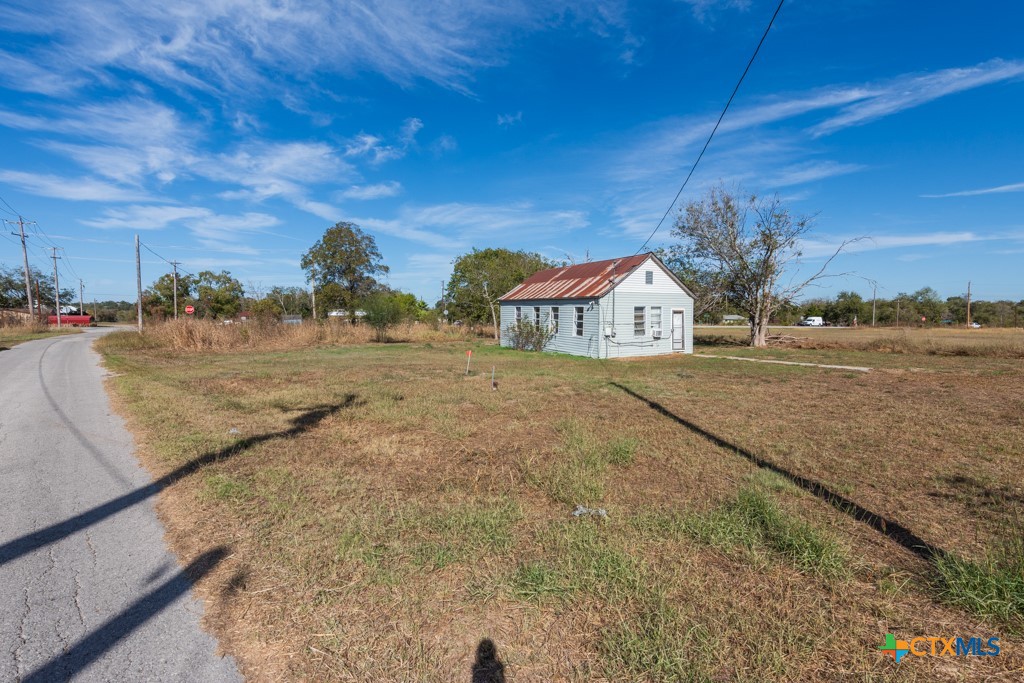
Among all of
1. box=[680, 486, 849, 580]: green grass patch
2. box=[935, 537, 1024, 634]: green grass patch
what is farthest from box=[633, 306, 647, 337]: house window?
box=[935, 537, 1024, 634]: green grass patch

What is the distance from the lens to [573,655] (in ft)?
8.68

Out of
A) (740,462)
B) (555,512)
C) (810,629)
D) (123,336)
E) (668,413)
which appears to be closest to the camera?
(810,629)

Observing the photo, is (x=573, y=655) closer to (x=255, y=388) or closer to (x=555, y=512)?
(x=555, y=512)

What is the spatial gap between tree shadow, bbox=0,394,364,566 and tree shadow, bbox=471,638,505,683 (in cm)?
382

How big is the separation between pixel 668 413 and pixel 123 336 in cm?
2920

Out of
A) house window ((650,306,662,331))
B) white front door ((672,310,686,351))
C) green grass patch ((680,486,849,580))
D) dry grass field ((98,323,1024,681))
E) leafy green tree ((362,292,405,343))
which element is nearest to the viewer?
dry grass field ((98,323,1024,681))

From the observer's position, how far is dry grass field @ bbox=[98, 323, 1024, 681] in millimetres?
2689

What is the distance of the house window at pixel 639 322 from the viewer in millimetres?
22484

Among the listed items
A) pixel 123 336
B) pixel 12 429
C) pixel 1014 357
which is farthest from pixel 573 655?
pixel 123 336

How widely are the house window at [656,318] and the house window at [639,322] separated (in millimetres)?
479

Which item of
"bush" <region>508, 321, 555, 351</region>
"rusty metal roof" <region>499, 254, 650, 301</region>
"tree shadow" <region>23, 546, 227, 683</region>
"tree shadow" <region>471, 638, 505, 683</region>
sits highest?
"rusty metal roof" <region>499, 254, 650, 301</region>

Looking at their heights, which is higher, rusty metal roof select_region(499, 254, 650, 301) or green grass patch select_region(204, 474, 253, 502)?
rusty metal roof select_region(499, 254, 650, 301)

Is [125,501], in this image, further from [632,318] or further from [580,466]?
[632,318]

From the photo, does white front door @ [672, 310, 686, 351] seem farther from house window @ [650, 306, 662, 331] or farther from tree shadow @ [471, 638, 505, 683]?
tree shadow @ [471, 638, 505, 683]
